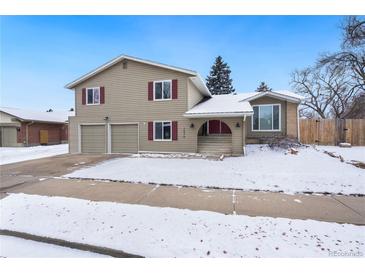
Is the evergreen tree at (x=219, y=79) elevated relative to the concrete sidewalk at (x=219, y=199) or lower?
elevated

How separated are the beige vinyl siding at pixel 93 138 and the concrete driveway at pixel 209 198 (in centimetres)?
699

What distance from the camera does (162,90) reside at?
509 inches

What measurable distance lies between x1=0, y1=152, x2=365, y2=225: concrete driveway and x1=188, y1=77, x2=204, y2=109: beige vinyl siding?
776 centimetres

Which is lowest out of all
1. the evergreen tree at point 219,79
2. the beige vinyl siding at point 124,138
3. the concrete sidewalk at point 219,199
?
the concrete sidewalk at point 219,199

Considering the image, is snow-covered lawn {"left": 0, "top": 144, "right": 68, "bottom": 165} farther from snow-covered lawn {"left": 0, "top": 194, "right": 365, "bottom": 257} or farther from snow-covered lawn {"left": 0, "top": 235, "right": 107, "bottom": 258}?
snow-covered lawn {"left": 0, "top": 235, "right": 107, "bottom": 258}

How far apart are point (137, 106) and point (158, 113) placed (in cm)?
155

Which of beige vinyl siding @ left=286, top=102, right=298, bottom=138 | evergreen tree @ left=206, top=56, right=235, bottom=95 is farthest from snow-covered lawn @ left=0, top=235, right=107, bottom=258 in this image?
evergreen tree @ left=206, top=56, right=235, bottom=95

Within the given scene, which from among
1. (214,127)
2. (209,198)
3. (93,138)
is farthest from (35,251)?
(214,127)

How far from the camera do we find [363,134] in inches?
561

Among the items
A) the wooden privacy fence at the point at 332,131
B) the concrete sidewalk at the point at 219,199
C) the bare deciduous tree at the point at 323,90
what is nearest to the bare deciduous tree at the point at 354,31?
the bare deciduous tree at the point at 323,90

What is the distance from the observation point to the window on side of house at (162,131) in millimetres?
12840

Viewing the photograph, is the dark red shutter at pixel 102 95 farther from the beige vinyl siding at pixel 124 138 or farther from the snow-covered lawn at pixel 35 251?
the snow-covered lawn at pixel 35 251

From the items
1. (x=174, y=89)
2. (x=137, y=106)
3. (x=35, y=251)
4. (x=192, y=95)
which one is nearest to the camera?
(x=35, y=251)

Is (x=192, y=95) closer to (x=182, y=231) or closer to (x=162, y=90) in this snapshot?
(x=162, y=90)
